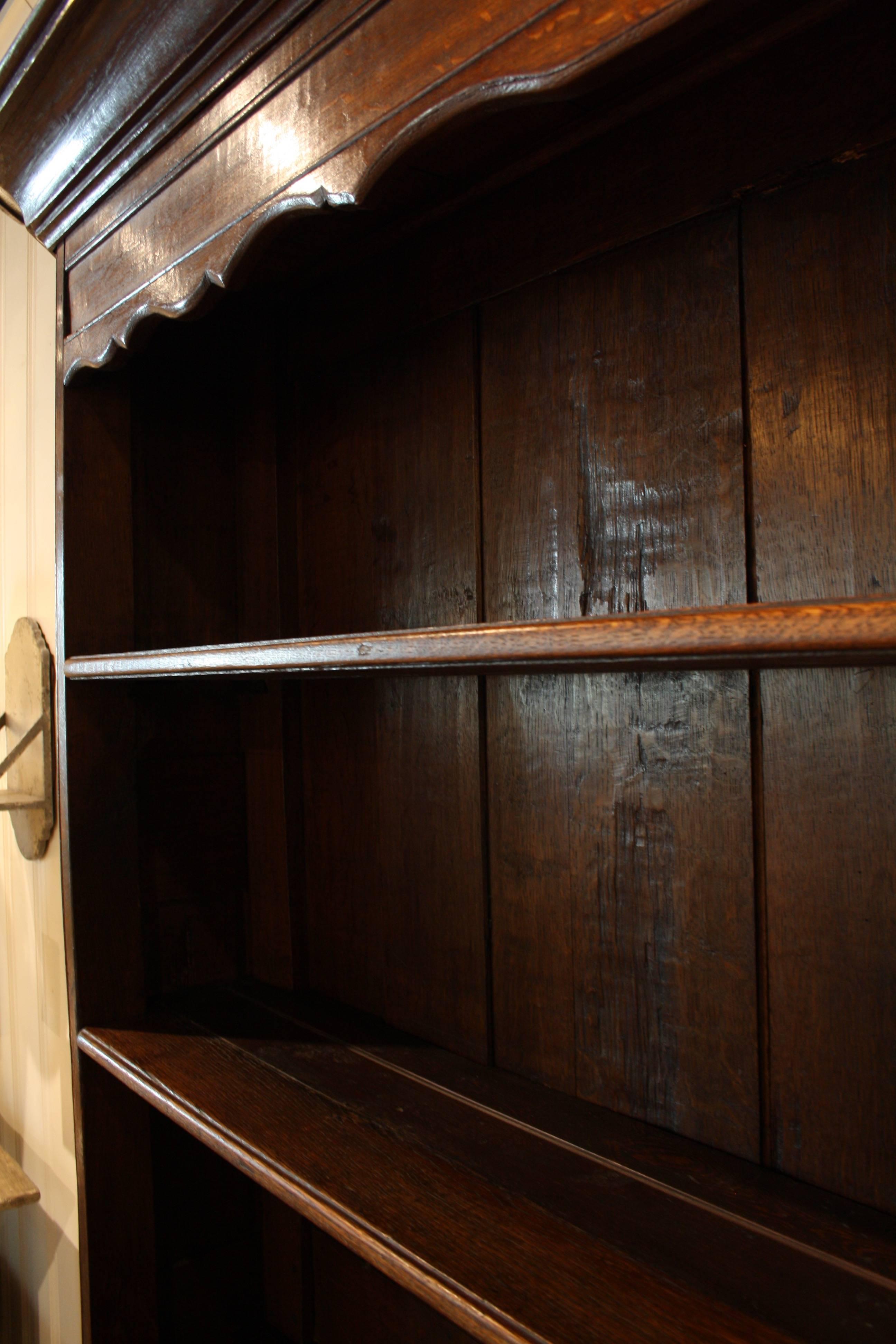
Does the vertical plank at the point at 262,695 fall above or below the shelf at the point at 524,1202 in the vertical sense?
above

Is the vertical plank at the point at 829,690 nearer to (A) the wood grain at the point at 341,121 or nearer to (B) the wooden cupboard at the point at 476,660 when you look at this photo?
(B) the wooden cupboard at the point at 476,660

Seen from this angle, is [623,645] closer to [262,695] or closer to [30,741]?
[262,695]

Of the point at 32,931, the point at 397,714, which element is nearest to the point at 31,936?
the point at 32,931

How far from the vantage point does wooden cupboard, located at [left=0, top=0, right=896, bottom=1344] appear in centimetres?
66

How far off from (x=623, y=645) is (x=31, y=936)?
140cm

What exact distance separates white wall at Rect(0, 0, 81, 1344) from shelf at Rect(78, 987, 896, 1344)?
54cm

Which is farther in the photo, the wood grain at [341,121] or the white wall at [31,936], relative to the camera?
the white wall at [31,936]

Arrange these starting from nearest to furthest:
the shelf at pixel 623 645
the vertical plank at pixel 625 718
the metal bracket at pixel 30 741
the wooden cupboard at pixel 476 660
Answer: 1. the shelf at pixel 623 645
2. the wooden cupboard at pixel 476 660
3. the vertical plank at pixel 625 718
4. the metal bracket at pixel 30 741

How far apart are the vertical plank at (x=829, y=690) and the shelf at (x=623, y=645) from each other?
4.4 inches

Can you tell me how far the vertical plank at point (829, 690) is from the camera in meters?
0.68

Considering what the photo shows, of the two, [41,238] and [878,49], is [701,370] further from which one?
[41,238]

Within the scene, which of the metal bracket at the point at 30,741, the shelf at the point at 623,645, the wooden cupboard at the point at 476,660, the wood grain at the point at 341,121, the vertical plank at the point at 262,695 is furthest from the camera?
the metal bracket at the point at 30,741

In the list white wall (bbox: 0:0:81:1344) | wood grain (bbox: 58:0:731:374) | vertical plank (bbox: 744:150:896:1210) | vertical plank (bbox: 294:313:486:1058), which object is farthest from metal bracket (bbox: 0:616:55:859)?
vertical plank (bbox: 744:150:896:1210)

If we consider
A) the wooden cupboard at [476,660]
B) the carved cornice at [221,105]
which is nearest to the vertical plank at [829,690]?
the wooden cupboard at [476,660]
